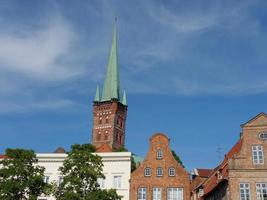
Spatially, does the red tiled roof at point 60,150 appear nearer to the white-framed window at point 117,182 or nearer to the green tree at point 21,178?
the white-framed window at point 117,182

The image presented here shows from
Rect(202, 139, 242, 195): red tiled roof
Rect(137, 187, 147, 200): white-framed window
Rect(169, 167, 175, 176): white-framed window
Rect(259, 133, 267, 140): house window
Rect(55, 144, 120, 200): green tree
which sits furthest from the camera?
Rect(169, 167, 175, 176): white-framed window

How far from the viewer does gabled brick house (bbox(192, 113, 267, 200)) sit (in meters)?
46.2

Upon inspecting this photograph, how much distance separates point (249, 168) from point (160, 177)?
11.0 m

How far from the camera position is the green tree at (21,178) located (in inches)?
1686

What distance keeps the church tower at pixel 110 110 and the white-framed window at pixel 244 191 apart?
104844mm

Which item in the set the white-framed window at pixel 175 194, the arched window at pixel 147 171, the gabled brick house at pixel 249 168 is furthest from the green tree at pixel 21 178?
the gabled brick house at pixel 249 168

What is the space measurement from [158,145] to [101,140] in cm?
9835

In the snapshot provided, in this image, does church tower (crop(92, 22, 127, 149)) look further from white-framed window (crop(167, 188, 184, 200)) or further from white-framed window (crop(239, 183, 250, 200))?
white-framed window (crop(239, 183, 250, 200))

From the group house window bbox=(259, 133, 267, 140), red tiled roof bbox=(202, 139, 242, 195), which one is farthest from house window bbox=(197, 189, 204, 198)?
house window bbox=(259, 133, 267, 140)

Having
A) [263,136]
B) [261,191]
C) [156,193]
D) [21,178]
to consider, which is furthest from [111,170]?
[263,136]

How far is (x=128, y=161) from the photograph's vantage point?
56.0 m

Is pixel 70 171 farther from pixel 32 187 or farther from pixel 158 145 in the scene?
pixel 158 145

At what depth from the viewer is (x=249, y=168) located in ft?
154

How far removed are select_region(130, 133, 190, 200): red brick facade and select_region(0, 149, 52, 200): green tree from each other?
41.8ft
